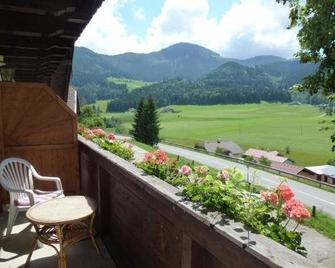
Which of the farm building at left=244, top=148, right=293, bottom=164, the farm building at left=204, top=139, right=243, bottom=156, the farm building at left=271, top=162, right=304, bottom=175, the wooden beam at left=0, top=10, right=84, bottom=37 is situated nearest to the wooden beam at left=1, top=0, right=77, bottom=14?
the wooden beam at left=0, top=10, right=84, bottom=37

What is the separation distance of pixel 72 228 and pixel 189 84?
617 feet

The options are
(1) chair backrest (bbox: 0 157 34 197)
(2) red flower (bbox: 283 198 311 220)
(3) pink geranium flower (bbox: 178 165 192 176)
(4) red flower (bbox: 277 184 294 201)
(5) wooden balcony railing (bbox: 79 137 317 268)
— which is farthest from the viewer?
(1) chair backrest (bbox: 0 157 34 197)

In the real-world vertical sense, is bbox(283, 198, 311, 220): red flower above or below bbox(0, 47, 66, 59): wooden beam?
below

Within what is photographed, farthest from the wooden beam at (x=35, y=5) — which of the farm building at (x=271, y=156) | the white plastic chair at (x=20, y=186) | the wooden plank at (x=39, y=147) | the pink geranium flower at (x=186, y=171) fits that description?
the farm building at (x=271, y=156)

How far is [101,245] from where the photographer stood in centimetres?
356

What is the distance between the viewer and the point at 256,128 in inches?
3703

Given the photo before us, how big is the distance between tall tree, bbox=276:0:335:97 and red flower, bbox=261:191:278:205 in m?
5.00

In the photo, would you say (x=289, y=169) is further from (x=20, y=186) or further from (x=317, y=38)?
(x=20, y=186)

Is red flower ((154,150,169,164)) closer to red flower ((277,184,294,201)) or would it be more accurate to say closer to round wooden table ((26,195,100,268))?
round wooden table ((26,195,100,268))

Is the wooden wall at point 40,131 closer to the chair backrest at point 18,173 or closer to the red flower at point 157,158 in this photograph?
the chair backrest at point 18,173

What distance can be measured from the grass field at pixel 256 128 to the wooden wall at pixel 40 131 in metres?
56.9

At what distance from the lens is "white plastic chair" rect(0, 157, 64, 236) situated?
367 centimetres

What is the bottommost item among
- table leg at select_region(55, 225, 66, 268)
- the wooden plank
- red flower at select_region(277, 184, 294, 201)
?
table leg at select_region(55, 225, 66, 268)

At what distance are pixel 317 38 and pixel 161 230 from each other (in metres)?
5.47
